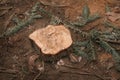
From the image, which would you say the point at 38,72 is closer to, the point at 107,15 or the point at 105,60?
the point at 105,60

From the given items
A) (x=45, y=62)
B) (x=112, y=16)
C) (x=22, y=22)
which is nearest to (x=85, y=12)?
(x=112, y=16)

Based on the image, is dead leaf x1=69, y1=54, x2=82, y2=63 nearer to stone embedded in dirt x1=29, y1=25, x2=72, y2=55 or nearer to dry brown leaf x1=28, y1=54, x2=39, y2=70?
stone embedded in dirt x1=29, y1=25, x2=72, y2=55

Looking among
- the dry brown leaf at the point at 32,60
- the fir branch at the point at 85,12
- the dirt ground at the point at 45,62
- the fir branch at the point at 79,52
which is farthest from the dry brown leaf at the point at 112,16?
the dry brown leaf at the point at 32,60

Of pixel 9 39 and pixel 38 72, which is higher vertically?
pixel 9 39

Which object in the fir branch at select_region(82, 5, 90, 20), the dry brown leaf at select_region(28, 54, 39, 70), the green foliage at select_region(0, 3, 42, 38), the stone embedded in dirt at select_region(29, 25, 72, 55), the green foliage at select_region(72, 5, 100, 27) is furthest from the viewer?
the fir branch at select_region(82, 5, 90, 20)

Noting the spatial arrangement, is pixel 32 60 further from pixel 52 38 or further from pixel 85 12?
pixel 85 12

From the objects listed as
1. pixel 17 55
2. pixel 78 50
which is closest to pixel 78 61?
pixel 78 50

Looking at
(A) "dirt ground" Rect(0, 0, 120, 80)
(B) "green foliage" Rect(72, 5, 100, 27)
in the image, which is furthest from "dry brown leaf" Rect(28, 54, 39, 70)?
(B) "green foliage" Rect(72, 5, 100, 27)
